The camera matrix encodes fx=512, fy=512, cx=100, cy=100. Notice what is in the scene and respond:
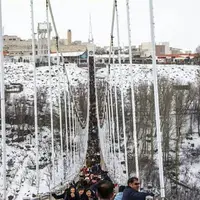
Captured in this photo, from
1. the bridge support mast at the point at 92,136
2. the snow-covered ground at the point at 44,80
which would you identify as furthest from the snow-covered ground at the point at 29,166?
the bridge support mast at the point at 92,136

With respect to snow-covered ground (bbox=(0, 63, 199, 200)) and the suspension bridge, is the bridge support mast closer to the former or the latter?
the suspension bridge

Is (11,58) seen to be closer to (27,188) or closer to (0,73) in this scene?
(27,188)

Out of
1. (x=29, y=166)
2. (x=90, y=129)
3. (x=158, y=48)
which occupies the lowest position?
(x=29, y=166)

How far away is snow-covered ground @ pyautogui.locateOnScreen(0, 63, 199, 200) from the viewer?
149 feet

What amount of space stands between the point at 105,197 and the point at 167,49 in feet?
541

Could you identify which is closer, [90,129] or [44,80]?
[90,129]

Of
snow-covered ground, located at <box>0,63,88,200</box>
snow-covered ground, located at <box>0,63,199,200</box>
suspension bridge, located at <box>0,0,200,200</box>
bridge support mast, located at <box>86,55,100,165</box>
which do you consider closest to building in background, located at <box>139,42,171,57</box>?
snow-covered ground, located at <box>0,63,199,200</box>

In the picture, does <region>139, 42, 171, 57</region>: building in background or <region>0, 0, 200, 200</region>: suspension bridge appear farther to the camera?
<region>139, 42, 171, 57</region>: building in background

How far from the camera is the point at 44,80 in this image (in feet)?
326

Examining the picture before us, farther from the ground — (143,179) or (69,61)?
(69,61)

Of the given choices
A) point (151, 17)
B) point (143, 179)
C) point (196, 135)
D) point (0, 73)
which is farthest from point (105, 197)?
point (196, 135)

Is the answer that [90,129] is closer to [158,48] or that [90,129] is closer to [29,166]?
[29,166]

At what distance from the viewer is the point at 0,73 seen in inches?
484

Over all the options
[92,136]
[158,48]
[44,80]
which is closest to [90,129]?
[92,136]
